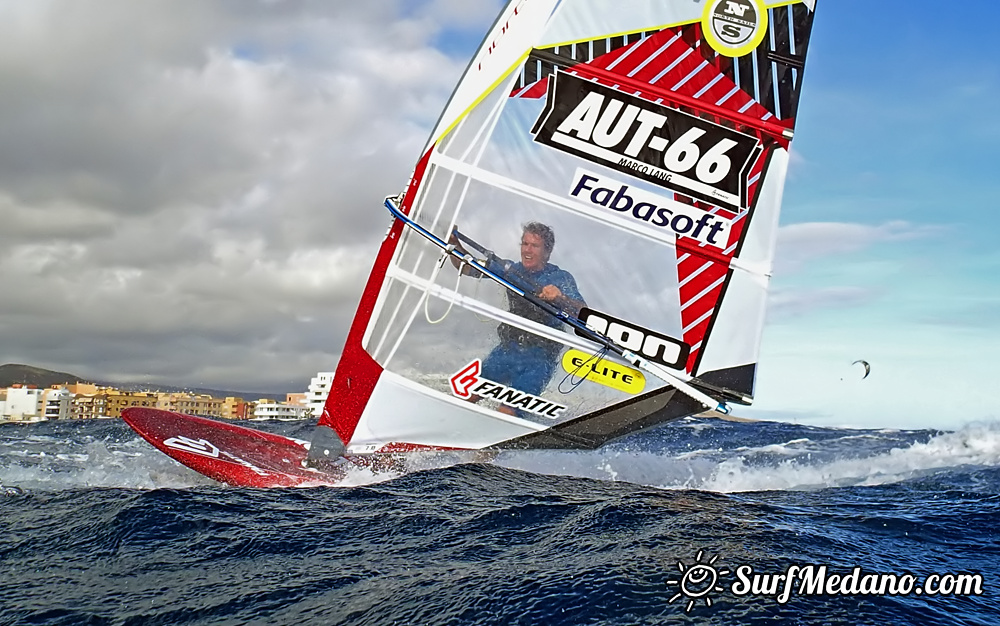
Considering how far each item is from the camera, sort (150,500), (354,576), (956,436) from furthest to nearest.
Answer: (956,436), (150,500), (354,576)

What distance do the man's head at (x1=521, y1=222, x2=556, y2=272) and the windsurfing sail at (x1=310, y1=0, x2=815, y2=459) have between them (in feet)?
0.05

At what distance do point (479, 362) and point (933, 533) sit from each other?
10.2 ft

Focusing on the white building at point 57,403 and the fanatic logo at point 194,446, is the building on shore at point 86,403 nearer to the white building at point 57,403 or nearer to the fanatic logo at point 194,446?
the white building at point 57,403

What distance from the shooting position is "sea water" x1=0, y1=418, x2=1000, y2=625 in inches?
104

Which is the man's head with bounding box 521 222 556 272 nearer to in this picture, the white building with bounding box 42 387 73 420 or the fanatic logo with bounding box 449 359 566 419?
the fanatic logo with bounding box 449 359 566 419

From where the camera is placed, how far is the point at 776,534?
147 inches

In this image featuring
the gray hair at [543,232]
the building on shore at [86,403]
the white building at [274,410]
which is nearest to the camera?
the gray hair at [543,232]

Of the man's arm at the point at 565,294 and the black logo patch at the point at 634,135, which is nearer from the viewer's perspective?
the black logo patch at the point at 634,135

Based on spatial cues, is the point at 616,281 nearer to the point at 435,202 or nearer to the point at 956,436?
the point at 435,202

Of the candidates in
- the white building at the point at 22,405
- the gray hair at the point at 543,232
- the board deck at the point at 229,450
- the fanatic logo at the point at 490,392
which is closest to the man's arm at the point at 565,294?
the gray hair at the point at 543,232

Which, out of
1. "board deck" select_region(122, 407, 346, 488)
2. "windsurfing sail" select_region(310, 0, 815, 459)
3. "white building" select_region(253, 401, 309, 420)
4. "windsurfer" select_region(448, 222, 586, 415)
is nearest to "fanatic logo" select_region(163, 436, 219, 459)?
"board deck" select_region(122, 407, 346, 488)

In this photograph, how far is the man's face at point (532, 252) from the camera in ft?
17.2

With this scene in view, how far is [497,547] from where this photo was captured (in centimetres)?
350

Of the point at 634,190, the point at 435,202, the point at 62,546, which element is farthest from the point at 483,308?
the point at 62,546
